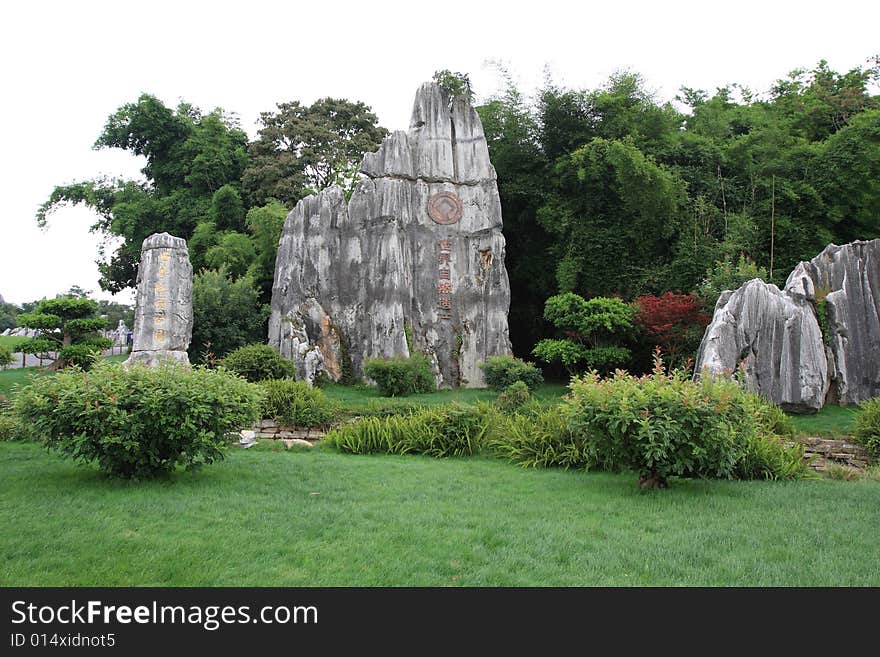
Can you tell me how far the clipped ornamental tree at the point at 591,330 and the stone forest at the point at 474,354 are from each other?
86 millimetres

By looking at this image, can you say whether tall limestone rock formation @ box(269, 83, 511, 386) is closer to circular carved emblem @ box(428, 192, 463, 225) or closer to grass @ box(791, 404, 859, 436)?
circular carved emblem @ box(428, 192, 463, 225)

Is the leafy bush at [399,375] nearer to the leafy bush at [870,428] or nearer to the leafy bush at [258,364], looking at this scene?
the leafy bush at [258,364]

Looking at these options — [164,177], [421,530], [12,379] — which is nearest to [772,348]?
[421,530]

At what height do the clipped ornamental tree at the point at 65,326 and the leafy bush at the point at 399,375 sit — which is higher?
the clipped ornamental tree at the point at 65,326

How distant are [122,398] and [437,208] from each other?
10995 millimetres

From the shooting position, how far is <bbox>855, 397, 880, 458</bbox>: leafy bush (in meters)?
8.30

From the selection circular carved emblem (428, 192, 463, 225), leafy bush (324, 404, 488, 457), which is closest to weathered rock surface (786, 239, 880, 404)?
leafy bush (324, 404, 488, 457)

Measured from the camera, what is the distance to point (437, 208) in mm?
15898

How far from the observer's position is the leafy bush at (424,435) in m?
8.50

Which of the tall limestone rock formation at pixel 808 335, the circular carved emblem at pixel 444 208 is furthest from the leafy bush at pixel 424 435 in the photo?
the circular carved emblem at pixel 444 208

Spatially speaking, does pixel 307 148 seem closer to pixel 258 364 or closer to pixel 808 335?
pixel 258 364

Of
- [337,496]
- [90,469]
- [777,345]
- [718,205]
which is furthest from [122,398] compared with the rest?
[718,205]

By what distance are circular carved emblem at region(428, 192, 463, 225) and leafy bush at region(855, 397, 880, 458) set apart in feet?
31.4

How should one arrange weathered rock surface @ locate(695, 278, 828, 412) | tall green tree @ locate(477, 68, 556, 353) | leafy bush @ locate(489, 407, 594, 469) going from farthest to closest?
1. tall green tree @ locate(477, 68, 556, 353)
2. weathered rock surface @ locate(695, 278, 828, 412)
3. leafy bush @ locate(489, 407, 594, 469)
